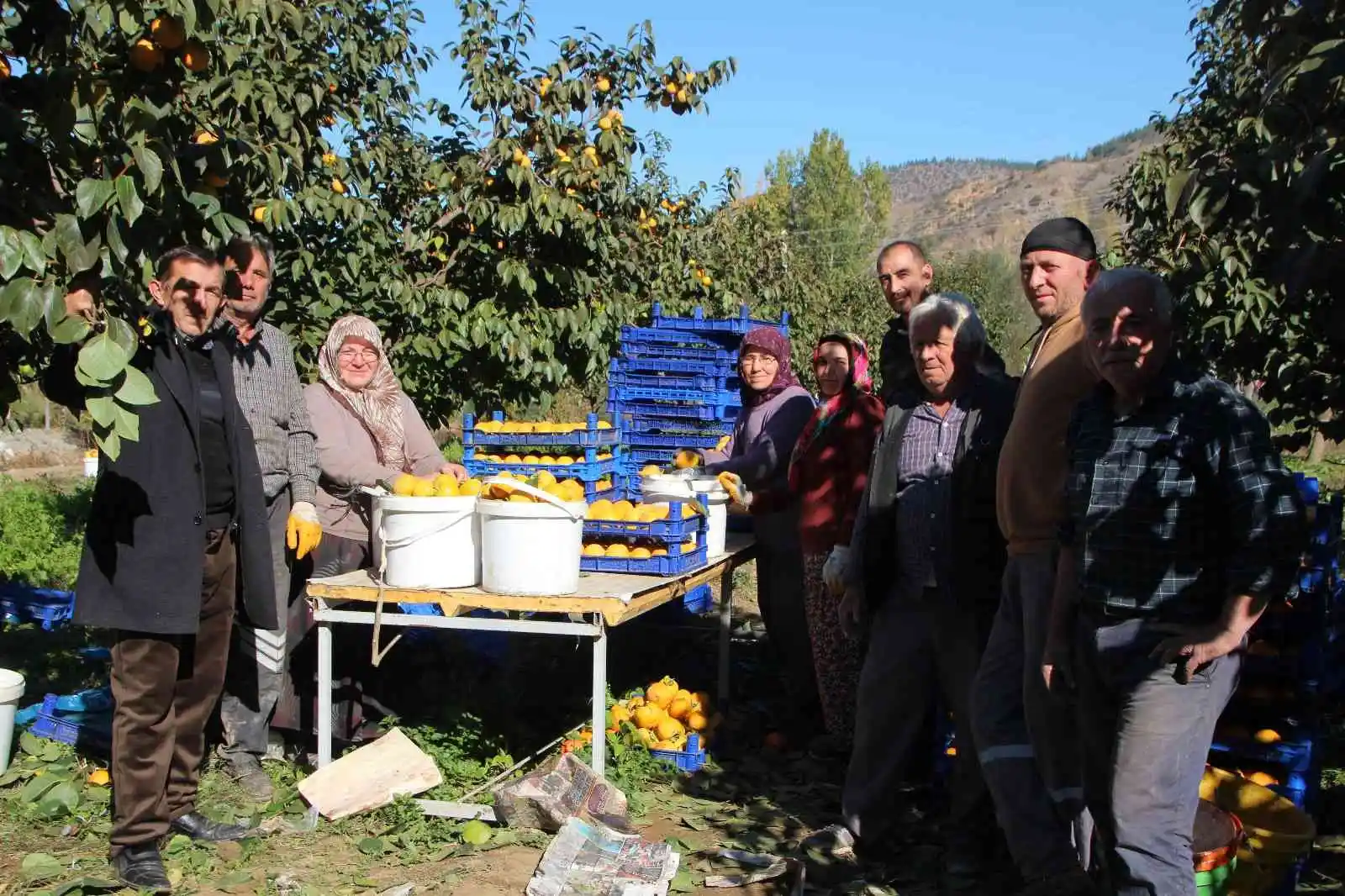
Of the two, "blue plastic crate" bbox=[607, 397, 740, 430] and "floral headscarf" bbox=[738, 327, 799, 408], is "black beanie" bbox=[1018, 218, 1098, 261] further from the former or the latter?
"blue plastic crate" bbox=[607, 397, 740, 430]

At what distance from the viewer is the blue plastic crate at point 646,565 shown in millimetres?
4457

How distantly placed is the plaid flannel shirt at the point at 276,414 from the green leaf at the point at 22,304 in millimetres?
1774

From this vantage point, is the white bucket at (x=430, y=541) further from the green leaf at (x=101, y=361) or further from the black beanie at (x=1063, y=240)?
the black beanie at (x=1063, y=240)

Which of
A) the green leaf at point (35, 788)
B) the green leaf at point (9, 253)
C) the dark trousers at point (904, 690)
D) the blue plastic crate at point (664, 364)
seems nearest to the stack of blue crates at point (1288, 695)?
the dark trousers at point (904, 690)

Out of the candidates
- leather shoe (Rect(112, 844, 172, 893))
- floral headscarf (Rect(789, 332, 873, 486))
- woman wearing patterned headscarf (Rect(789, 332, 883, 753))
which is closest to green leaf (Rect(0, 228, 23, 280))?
leather shoe (Rect(112, 844, 172, 893))

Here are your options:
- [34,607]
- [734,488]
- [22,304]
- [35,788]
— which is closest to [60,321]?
[22,304]

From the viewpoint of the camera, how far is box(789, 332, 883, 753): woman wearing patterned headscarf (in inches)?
187

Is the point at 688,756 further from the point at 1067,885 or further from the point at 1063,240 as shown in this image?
the point at 1063,240

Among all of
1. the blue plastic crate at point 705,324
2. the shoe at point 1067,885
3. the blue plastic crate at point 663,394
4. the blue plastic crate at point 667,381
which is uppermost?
the blue plastic crate at point 705,324

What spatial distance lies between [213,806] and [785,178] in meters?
42.5

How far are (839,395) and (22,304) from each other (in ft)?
10.3

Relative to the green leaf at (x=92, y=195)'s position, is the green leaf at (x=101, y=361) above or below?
below

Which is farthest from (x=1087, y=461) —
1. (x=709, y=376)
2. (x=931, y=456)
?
(x=709, y=376)

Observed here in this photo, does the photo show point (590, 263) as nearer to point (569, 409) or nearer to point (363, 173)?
point (363, 173)
